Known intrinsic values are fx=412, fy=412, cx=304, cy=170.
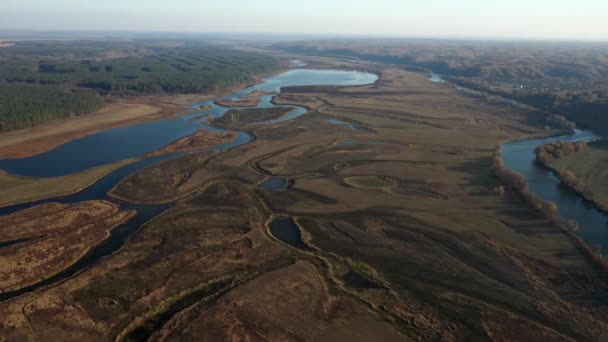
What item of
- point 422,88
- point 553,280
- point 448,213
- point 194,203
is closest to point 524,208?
point 448,213

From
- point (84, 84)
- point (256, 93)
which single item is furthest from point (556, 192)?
point (84, 84)

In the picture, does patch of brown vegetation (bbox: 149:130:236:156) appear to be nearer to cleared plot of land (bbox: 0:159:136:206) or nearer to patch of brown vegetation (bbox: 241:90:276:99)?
cleared plot of land (bbox: 0:159:136:206)

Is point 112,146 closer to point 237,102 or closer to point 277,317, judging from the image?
point 237,102

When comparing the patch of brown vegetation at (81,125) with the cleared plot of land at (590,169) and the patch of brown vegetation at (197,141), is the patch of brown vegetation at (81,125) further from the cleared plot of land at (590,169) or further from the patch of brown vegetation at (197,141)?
the cleared plot of land at (590,169)

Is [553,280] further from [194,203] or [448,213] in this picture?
[194,203]

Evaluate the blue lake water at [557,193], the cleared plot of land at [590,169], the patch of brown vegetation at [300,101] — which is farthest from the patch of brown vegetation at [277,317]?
the patch of brown vegetation at [300,101]

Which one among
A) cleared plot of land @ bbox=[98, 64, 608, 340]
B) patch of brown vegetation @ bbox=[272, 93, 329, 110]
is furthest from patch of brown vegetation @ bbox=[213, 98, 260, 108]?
cleared plot of land @ bbox=[98, 64, 608, 340]
